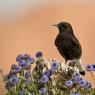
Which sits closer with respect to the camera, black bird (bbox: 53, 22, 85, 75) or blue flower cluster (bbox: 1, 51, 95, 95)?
blue flower cluster (bbox: 1, 51, 95, 95)

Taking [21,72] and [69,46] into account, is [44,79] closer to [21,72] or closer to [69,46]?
[21,72]

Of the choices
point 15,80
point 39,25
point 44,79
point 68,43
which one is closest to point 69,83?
point 44,79

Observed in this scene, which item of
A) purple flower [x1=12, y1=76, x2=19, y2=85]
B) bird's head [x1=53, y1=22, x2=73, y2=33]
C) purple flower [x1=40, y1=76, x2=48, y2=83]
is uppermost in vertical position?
bird's head [x1=53, y1=22, x2=73, y2=33]

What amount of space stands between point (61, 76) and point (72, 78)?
82 mm

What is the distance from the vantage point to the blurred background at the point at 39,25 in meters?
1.99

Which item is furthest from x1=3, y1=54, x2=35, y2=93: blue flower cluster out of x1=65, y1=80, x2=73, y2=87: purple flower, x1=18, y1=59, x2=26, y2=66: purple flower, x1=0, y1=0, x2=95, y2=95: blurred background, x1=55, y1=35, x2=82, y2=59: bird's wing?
x1=0, y1=0, x2=95, y2=95: blurred background

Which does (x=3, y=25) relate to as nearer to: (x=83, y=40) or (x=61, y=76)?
(x=83, y=40)

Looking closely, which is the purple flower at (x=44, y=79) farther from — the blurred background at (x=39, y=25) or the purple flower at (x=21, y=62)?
the blurred background at (x=39, y=25)

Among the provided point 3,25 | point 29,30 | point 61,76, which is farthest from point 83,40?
point 61,76

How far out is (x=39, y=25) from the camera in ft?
6.74

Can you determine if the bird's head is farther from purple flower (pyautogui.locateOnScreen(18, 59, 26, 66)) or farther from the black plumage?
purple flower (pyautogui.locateOnScreen(18, 59, 26, 66))

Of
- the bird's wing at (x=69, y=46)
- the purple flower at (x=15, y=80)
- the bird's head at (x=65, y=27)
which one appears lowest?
the purple flower at (x=15, y=80)

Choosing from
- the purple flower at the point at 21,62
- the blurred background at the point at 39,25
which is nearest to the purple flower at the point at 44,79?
the purple flower at the point at 21,62

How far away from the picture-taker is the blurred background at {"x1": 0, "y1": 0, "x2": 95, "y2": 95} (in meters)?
1.99
